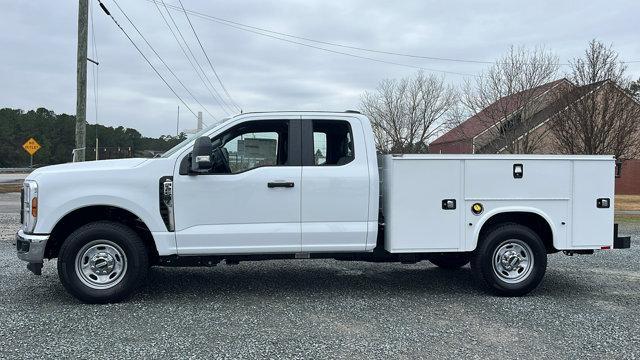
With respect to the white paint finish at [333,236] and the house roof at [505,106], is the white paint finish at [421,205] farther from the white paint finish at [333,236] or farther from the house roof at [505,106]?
the house roof at [505,106]

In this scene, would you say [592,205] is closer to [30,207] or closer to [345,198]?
[345,198]

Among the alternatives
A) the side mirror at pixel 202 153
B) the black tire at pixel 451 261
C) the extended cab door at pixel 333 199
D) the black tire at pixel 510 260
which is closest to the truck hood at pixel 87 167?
the side mirror at pixel 202 153

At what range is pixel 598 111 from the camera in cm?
1862

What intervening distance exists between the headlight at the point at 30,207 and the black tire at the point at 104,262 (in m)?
0.38

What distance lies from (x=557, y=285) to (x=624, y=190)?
1237 inches

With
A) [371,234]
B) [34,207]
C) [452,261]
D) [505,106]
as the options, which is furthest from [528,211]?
[505,106]

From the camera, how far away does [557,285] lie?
22.9 ft

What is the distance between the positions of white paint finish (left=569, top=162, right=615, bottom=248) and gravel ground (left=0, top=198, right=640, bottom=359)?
2.28ft

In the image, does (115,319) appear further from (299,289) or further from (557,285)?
(557,285)

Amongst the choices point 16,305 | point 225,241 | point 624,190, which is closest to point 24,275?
point 16,305

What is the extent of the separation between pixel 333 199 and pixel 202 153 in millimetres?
1483

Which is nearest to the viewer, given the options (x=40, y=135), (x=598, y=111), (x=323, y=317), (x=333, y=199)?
(x=323, y=317)

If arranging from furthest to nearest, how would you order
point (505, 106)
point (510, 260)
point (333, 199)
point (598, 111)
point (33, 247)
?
point (505, 106)
point (598, 111)
point (510, 260)
point (333, 199)
point (33, 247)

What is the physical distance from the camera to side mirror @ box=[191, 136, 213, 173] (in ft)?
17.9
